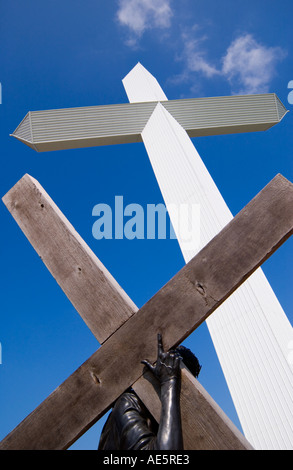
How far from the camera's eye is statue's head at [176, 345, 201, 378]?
1.63 m

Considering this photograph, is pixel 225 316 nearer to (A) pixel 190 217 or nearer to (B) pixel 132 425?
(A) pixel 190 217

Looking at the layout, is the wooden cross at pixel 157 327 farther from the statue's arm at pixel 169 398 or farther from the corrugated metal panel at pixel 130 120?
the corrugated metal panel at pixel 130 120

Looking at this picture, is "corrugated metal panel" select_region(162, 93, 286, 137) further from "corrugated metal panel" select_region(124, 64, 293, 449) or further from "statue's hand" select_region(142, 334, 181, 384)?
"statue's hand" select_region(142, 334, 181, 384)

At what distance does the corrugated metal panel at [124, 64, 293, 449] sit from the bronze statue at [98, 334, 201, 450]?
2842mm

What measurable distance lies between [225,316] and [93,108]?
14.3ft

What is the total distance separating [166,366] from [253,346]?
3111 millimetres

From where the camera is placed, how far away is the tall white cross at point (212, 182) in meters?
3.88

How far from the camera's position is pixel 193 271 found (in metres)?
1.42

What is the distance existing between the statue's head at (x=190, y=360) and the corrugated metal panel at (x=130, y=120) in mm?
5868

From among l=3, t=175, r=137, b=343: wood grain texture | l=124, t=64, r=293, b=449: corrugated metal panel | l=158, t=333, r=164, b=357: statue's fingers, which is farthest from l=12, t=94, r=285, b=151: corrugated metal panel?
l=158, t=333, r=164, b=357: statue's fingers

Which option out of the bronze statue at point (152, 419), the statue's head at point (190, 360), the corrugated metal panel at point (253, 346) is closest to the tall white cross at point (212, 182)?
the corrugated metal panel at point (253, 346)

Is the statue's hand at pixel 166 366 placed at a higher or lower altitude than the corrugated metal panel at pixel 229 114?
lower
